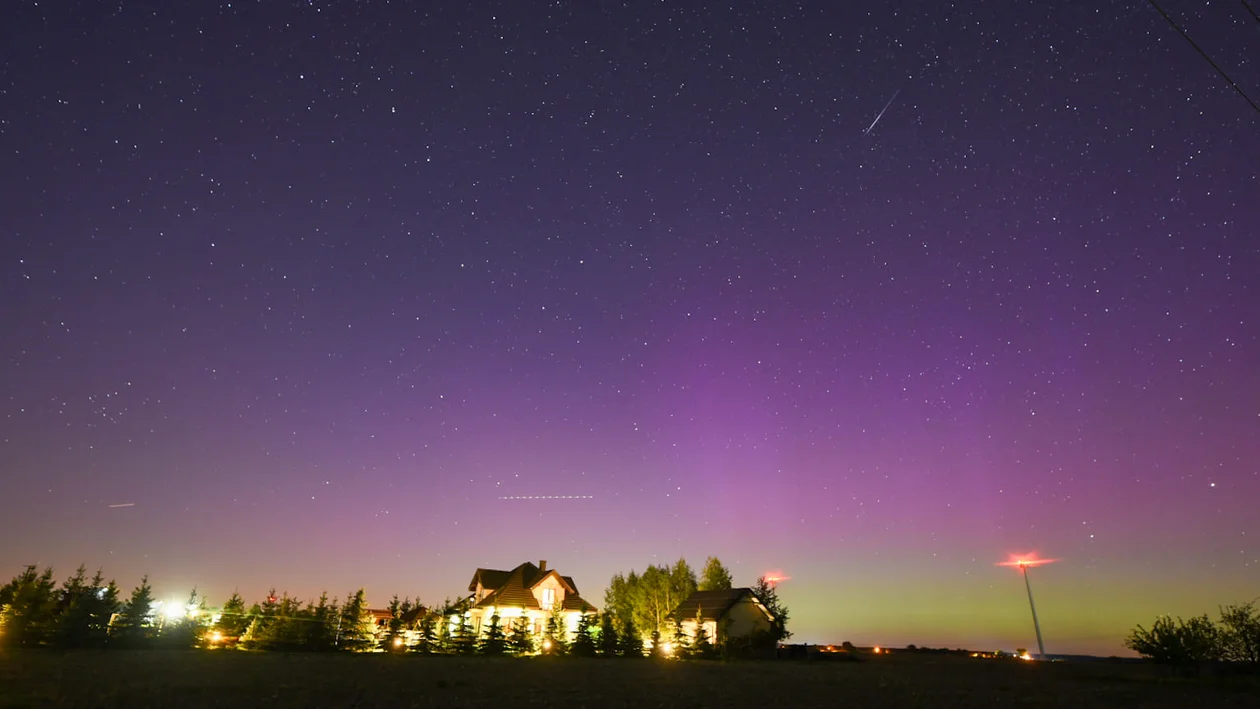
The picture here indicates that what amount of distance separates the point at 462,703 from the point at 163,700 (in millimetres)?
4969

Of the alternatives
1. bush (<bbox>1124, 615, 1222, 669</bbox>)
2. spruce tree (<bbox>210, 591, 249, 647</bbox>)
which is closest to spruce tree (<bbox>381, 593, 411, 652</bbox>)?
spruce tree (<bbox>210, 591, 249, 647</bbox>)

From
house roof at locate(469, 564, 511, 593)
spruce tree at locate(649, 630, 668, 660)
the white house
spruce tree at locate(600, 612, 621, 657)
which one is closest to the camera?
spruce tree at locate(600, 612, 621, 657)

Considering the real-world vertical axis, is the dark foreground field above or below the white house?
below

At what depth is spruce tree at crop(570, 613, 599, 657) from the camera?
3866cm

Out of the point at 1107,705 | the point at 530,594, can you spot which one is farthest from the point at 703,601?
the point at 1107,705

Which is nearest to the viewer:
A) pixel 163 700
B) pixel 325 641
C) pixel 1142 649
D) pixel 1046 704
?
pixel 163 700

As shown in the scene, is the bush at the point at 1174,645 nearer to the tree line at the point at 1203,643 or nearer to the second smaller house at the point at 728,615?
the tree line at the point at 1203,643

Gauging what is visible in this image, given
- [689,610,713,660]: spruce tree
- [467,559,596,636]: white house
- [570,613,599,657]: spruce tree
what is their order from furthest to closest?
[467,559,596,636]: white house < [689,610,713,660]: spruce tree < [570,613,599,657]: spruce tree

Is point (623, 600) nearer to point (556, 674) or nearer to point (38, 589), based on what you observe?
point (38, 589)

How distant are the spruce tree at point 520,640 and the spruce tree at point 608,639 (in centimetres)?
424

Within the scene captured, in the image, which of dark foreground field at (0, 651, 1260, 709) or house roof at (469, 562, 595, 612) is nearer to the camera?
dark foreground field at (0, 651, 1260, 709)

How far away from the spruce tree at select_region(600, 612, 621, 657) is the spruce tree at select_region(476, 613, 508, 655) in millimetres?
6101

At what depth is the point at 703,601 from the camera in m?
60.2

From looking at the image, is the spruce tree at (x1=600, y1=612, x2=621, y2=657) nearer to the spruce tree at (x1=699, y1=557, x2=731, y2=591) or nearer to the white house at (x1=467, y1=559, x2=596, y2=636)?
the white house at (x1=467, y1=559, x2=596, y2=636)
